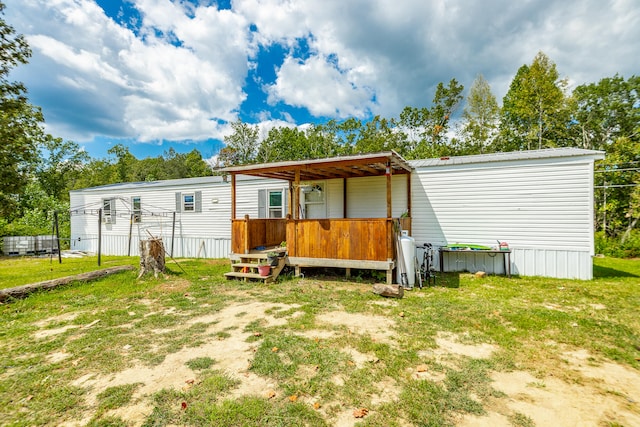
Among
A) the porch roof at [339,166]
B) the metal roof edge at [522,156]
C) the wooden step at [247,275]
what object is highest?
the metal roof edge at [522,156]

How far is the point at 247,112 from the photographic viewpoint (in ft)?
107

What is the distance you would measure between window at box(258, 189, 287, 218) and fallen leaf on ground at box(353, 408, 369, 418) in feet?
30.2

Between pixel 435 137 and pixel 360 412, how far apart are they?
26623mm

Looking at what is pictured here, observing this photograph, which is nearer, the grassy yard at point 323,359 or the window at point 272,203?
the grassy yard at point 323,359

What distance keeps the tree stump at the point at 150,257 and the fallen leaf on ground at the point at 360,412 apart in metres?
7.21

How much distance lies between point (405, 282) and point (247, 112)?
31.2 metres

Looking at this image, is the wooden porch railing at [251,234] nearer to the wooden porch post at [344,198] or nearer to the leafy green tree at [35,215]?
the wooden porch post at [344,198]

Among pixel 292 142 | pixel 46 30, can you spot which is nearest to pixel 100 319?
pixel 46 30

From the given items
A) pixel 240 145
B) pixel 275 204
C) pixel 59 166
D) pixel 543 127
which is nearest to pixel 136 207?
pixel 275 204

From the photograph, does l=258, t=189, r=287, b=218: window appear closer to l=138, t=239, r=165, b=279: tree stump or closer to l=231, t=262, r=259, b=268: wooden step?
l=231, t=262, r=259, b=268: wooden step

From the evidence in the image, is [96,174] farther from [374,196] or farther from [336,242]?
[336,242]

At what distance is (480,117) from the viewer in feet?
69.3

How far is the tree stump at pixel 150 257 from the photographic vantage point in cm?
772

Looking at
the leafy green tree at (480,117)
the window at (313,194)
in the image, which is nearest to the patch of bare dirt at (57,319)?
the window at (313,194)
